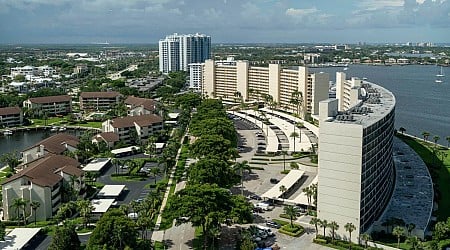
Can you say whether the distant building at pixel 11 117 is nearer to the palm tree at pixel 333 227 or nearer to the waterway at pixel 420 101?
the palm tree at pixel 333 227

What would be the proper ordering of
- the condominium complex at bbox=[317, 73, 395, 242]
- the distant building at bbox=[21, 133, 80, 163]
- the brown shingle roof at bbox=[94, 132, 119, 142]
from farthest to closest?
the brown shingle roof at bbox=[94, 132, 119, 142], the distant building at bbox=[21, 133, 80, 163], the condominium complex at bbox=[317, 73, 395, 242]

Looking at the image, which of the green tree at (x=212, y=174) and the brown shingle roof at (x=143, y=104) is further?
the brown shingle roof at (x=143, y=104)

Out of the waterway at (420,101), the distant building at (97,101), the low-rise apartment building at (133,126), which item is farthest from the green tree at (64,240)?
the distant building at (97,101)

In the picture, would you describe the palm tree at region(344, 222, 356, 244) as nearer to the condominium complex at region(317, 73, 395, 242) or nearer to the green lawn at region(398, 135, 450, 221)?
the condominium complex at region(317, 73, 395, 242)

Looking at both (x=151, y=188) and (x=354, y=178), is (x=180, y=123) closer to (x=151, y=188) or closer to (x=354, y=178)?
(x=151, y=188)

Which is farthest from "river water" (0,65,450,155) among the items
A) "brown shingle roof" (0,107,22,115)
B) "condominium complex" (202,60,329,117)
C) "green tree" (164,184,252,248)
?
"green tree" (164,184,252,248)
